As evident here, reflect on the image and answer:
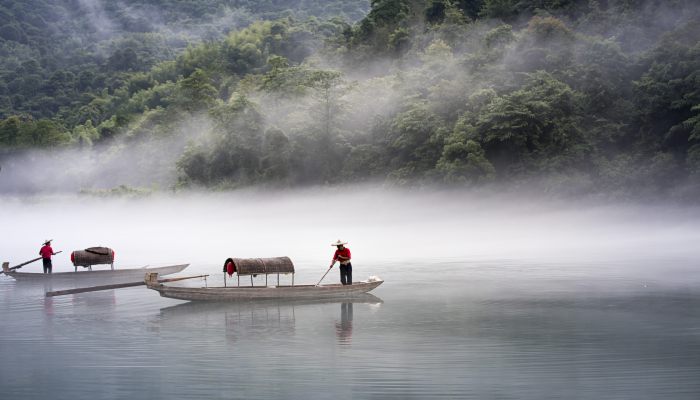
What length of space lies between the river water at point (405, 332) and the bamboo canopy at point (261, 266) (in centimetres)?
87

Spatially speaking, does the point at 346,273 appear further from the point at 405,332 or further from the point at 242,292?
the point at 405,332

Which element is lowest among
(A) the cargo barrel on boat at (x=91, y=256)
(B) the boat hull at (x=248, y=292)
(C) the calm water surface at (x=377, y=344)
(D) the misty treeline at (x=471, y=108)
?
(C) the calm water surface at (x=377, y=344)

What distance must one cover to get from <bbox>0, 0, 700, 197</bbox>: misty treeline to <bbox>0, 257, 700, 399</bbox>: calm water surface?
2587cm

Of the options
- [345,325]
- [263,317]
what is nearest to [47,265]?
[263,317]

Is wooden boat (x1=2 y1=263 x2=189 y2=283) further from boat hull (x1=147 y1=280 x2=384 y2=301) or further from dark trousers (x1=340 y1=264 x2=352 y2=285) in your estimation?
dark trousers (x1=340 y1=264 x2=352 y2=285)

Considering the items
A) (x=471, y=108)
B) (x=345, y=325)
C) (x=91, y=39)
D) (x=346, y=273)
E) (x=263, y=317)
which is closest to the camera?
(x=345, y=325)

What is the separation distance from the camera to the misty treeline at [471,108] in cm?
5091

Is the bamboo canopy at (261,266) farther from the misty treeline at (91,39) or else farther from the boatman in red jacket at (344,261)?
the misty treeline at (91,39)

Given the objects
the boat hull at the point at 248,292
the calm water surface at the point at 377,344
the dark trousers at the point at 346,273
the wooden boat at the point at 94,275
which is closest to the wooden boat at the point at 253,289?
the boat hull at the point at 248,292

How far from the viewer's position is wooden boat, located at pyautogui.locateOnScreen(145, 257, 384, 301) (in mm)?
21672

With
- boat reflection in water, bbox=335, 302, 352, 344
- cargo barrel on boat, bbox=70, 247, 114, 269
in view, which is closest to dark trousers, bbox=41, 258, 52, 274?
cargo barrel on boat, bbox=70, 247, 114, 269

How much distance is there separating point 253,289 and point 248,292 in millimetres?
143

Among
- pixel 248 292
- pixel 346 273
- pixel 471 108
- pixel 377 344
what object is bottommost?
pixel 377 344

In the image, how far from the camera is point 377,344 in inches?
650
